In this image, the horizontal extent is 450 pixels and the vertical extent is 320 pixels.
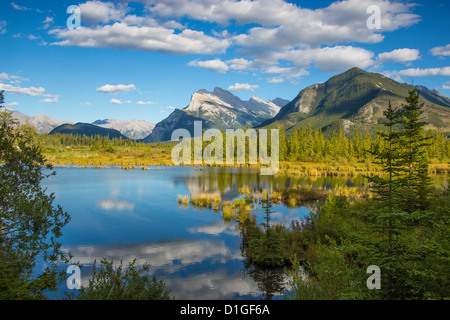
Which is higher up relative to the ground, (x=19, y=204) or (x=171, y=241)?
(x=19, y=204)

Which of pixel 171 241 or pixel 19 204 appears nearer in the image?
pixel 19 204

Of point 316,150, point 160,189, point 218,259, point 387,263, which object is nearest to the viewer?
point 387,263

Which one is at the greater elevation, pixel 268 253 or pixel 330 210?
pixel 330 210

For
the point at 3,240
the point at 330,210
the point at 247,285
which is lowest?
the point at 247,285

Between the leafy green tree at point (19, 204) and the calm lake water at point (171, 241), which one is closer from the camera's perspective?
the leafy green tree at point (19, 204)

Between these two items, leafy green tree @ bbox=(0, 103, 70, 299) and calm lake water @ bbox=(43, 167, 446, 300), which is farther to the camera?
calm lake water @ bbox=(43, 167, 446, 300)

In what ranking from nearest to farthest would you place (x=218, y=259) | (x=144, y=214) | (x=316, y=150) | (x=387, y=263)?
(x=387, y=263) → (x=218, y=259) → (x=144, y=214) → (x=316, y=150)

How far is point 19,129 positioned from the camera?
10.6 m

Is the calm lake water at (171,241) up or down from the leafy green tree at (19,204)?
down

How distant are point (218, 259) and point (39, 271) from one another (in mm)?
11111

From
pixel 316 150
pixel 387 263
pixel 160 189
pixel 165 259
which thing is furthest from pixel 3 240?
pixel 316 150

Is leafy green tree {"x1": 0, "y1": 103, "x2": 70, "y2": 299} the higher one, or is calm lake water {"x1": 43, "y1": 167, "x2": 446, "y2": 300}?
leafy green tree {"x1": 0, "y1": 103, "x2": 70, "y2": 299}

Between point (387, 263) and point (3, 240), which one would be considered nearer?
point (387, 263)
